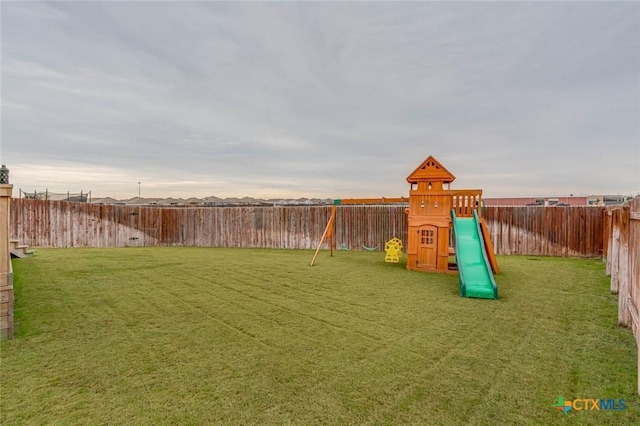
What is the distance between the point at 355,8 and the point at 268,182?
15.0m

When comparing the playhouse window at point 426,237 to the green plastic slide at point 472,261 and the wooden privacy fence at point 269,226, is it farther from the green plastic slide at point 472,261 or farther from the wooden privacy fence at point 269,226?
the wooden privacy fence at point 269,226

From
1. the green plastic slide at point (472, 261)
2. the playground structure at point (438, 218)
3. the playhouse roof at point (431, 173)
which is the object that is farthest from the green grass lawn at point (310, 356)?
the playhouse roof at point (431, 173)

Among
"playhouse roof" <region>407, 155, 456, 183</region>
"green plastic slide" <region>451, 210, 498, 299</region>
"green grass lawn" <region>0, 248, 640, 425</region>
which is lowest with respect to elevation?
"green grass lawn" <region>0, 248, 640, 425</region>

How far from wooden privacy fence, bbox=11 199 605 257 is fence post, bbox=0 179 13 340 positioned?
39.5ft

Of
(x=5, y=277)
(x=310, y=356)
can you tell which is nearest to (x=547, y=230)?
(x=310, y=356)

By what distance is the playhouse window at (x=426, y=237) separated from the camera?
9.05 metres

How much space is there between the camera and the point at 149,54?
406 inches

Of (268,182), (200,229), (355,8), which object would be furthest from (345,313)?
→ (268,182)

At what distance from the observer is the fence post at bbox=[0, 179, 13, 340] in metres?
3.63

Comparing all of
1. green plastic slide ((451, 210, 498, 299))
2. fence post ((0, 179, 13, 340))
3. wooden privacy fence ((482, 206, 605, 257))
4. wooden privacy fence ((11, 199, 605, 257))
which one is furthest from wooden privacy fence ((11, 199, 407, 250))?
fence post ((0, 179, 13, 340))

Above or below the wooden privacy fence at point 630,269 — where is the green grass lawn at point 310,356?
below

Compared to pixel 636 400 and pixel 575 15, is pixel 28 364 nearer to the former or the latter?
pixel 636 400

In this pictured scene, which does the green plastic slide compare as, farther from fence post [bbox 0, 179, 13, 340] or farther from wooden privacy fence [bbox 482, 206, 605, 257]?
fence post [bbox 0, 179, 13, 340]

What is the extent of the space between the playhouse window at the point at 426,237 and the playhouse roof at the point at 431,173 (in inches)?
58.2
